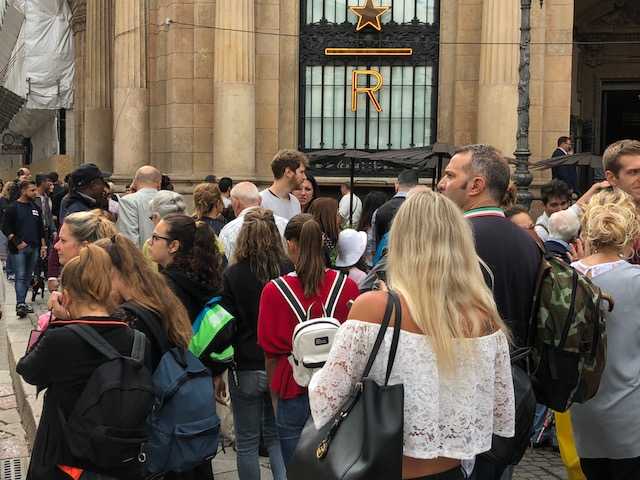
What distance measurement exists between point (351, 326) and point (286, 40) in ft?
58.1

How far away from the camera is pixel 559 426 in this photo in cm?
520

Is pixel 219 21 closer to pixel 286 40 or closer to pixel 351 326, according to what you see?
pixel 286 40

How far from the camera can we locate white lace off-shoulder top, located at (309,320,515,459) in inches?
127

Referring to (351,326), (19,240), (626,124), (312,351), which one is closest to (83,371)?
(312,351)

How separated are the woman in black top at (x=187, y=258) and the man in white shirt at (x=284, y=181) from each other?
107 inches

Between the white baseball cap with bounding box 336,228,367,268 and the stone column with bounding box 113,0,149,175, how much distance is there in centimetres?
1443

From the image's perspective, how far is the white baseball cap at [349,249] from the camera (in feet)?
22.5

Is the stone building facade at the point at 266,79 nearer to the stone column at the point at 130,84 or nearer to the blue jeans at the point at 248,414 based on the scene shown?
the stone column at the point at 130,84

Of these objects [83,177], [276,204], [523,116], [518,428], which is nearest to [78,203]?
[83,177]

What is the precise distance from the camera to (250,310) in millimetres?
5586

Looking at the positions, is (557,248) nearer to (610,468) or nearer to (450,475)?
(610,468)

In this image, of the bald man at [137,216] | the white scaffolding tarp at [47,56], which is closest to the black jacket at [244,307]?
the bald man at [137,216]

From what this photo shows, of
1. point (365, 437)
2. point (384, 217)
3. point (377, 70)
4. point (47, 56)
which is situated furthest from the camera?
point (47, 56)

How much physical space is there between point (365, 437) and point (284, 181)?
5258 millimetres
